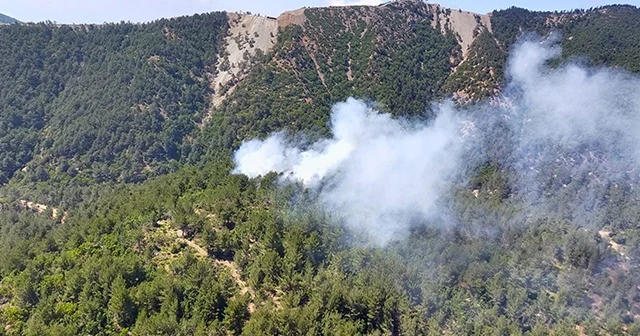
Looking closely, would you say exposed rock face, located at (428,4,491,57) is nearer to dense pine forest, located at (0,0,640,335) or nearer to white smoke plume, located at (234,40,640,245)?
dense pine forest, located at (0,0,640,335)

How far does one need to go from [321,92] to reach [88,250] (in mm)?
99469

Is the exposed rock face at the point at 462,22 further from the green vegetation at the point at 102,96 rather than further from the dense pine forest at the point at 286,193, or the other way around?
the green vegetation at the point at 102,96

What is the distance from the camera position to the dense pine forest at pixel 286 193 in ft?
178

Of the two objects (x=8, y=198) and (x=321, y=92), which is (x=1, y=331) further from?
(x=321, y=92)

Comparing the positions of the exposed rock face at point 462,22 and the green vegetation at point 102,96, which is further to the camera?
the exposed rock face at point 462,22

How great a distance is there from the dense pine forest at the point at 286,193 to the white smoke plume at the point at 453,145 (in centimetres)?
138

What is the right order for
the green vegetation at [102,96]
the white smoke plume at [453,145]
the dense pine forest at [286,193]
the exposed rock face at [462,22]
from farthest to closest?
the exposed rock face at [462,22], the green vegetation at [102,96], the white smoke plume at [453,145], the dense pine forest at [286,193]

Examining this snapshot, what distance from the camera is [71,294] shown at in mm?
53969

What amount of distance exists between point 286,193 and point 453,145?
63.7 m

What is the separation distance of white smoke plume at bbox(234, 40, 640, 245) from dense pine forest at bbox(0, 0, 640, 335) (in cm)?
138

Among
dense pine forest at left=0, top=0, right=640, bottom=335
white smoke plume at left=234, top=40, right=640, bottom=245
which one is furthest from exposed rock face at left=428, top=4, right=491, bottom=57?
white smoke plume at left=234, top=40, right=640, bottom=245

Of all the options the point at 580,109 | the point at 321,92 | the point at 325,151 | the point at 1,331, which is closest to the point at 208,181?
the point at 325,151

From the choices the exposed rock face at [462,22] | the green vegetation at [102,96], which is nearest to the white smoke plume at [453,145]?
the exposed rock face at [462,22]

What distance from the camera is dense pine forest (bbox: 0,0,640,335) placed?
54406mm
